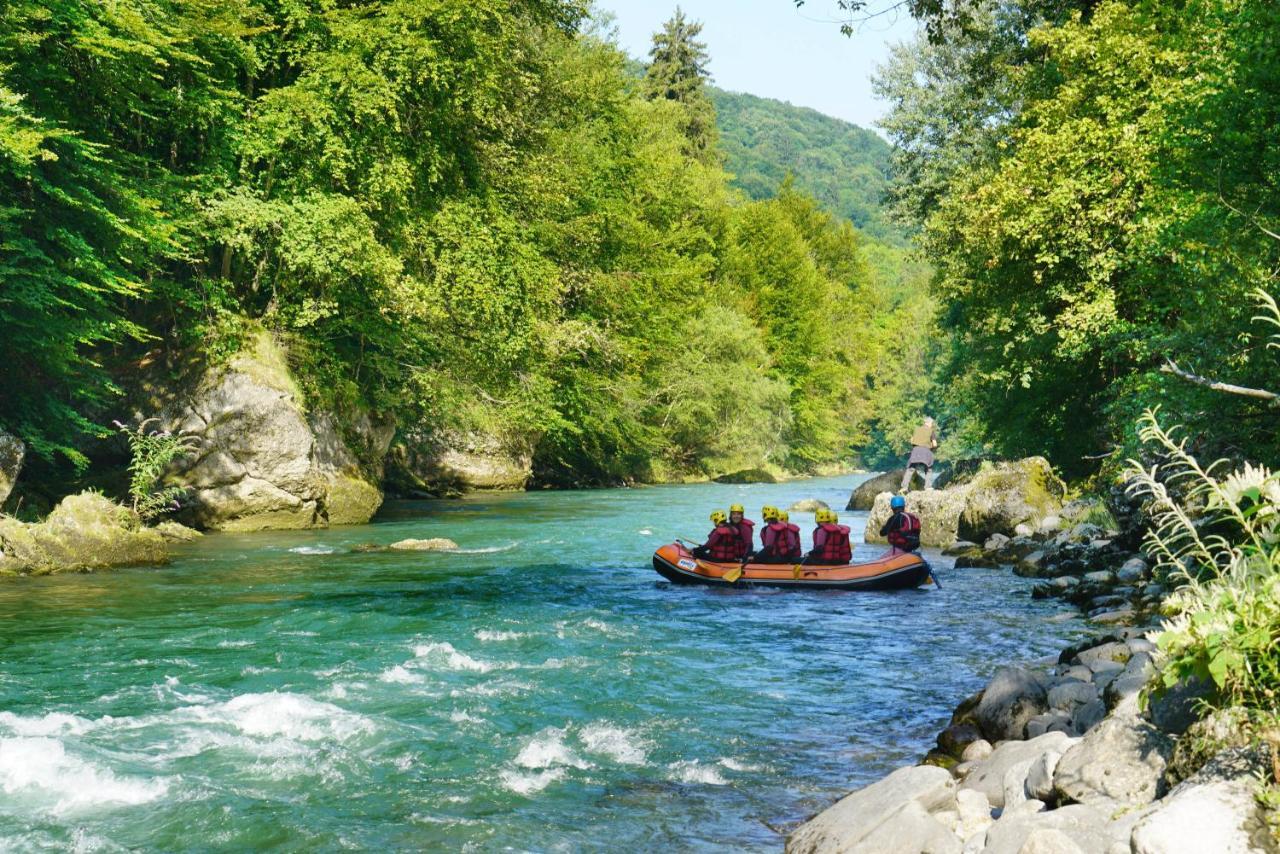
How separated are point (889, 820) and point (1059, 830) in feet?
3.64

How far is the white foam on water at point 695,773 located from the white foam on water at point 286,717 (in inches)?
93.1

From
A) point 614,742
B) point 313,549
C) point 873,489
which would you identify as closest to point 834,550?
point 313,549

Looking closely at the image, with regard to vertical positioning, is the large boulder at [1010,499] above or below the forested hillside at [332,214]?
below

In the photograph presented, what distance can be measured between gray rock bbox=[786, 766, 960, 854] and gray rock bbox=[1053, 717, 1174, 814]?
64 cm

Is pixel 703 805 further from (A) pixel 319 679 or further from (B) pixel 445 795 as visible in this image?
(A) pixel 319 679

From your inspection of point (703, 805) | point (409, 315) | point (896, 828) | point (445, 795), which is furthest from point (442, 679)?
point (409, 315)

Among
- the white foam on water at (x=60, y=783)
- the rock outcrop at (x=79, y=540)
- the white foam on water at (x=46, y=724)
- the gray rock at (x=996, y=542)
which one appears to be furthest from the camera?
the gray rock at (x=996, y=542)

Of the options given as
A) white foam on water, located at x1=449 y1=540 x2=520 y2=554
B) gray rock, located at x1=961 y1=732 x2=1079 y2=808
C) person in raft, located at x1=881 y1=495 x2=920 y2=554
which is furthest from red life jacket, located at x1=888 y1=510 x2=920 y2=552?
gray rock, located at x1=961 y1=732 x2=1079 y2=808

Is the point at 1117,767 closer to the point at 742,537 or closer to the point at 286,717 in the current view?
the point at 286,717

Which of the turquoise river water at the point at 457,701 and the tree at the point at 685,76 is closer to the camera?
the turquoise river water at the point at 457,701

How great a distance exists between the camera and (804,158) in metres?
178

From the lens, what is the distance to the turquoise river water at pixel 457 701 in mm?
6586

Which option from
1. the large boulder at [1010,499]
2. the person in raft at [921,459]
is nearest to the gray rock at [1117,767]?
the large boulder at [1010,499]

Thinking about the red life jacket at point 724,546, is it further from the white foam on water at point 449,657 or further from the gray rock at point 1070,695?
the gray rock at point 1070,695
